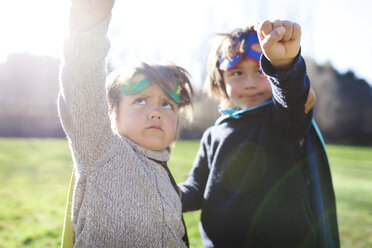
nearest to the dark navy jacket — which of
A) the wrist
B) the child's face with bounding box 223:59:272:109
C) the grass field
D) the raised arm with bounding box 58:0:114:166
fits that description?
the child's face with bounding box 223:59:272:109

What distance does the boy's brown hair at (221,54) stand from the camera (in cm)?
203

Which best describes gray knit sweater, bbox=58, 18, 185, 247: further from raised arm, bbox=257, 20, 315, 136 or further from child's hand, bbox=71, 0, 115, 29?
raised arm, bbox=257, 20, 315, 136

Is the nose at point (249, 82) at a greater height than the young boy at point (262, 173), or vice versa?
the nose at point (249, 82)

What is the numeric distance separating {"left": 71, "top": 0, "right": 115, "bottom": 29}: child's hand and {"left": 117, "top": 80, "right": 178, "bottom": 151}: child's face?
0.56 m

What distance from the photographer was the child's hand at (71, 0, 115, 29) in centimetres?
104

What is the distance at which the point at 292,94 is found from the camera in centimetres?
145

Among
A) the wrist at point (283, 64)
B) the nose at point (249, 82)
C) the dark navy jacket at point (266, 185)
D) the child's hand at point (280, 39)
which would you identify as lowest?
the dark navy jacket at point (266, 185)

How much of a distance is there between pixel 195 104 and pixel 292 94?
19808mm

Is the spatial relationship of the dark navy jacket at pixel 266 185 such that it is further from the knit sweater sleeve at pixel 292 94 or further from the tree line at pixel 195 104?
the tree line at pixel 195 104

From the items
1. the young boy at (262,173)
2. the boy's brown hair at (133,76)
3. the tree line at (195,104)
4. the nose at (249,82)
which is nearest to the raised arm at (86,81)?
the boy's brown hair at (133,76)

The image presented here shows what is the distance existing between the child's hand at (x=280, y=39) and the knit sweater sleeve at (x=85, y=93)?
0.62 metres

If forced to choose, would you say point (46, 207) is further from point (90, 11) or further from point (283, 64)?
point (283, 64)

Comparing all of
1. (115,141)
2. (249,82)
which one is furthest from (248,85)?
(115,141)

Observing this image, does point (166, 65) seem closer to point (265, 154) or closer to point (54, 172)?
point (265, 154)
